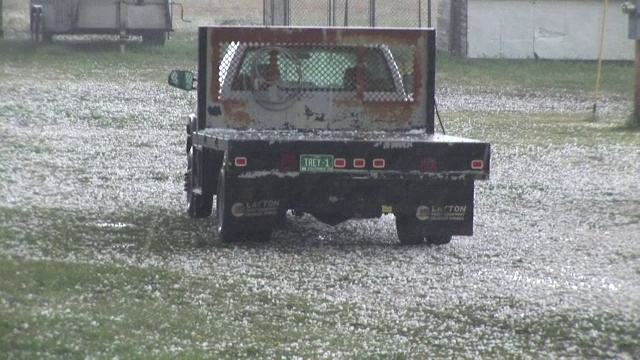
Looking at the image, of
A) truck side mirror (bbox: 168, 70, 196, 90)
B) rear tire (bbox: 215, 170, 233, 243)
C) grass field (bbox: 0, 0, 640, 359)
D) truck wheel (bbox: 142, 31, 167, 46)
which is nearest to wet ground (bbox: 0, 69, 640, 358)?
grass field (bbox: 0, 0, 640, 359)

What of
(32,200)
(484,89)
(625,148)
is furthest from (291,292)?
(484,89)

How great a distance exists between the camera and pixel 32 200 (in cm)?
1307

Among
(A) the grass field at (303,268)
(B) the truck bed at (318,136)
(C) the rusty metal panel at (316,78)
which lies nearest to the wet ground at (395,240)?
(A) the grass field at (303,268)

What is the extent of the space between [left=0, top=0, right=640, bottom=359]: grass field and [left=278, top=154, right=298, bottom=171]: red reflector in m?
0.69

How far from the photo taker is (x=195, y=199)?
40.4 ft

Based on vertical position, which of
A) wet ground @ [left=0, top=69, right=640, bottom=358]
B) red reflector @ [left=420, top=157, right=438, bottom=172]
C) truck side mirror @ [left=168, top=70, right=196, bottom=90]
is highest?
truck side mirror @ [left=168, top=70, right=196, bottom=90]

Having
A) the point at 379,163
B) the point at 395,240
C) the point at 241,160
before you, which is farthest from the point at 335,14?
the point at 241,160

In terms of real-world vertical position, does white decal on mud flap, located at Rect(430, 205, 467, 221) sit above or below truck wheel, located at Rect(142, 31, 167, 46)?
below

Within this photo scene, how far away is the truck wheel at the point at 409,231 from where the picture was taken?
36.0ft

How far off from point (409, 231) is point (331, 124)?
4.30 feet

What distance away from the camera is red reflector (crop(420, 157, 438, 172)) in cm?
1060

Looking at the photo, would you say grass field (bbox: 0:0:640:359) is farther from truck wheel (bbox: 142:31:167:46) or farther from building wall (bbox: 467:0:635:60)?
truck wheel (bbox: 142:31:167:46)

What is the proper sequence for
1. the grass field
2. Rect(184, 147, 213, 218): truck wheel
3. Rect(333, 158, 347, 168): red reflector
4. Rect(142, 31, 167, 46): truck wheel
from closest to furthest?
the grass field → Rect(333, 158, 347, 168): red reflector → Rect(184, 147, 213, 218): truck wheel → Rect(142, 31, 167, 46): truck wheel

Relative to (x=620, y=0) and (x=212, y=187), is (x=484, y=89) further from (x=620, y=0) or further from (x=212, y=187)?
(x=212, y=187)
